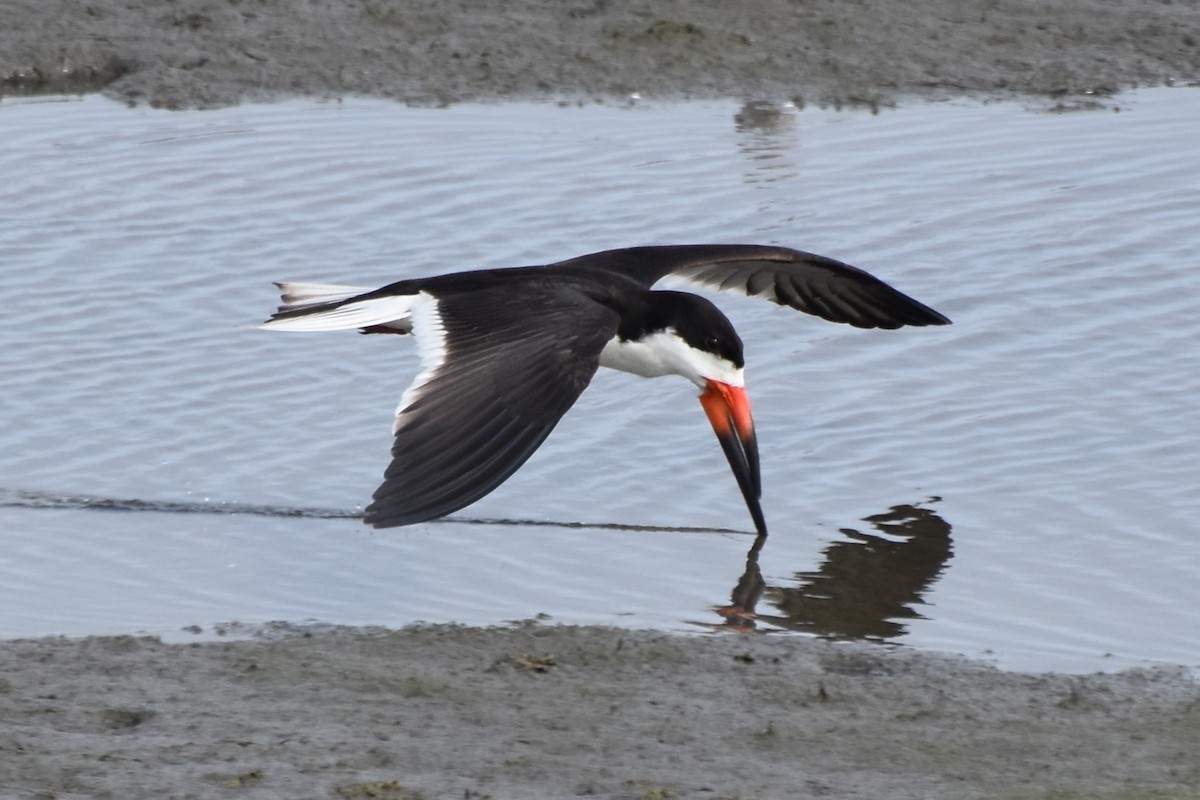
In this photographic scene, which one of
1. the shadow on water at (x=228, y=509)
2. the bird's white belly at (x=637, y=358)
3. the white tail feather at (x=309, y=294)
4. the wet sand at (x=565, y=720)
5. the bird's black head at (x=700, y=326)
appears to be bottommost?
the wet sand at (x=565, y=720)

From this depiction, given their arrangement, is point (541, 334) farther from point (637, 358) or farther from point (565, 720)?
point (565, 720)

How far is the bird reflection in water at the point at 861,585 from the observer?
19.3 feet

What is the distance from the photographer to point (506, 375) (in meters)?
5.38

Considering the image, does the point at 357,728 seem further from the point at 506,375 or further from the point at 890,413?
the point at 890,413

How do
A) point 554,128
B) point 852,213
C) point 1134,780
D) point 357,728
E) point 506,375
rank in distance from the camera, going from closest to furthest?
point 1134,780
point 357,728
point 506,375
point 852,213
point 554,128

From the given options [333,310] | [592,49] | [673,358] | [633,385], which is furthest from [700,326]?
[592,49]

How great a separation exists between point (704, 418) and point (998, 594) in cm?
209

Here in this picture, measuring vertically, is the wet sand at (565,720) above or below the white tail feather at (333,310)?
below

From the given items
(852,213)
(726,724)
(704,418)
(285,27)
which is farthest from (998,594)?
(285,27)

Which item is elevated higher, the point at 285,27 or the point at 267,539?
the point at 285,27

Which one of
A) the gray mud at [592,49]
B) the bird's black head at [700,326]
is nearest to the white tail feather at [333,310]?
the bird's black head at [700,326]

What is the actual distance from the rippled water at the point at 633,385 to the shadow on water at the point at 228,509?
21mm

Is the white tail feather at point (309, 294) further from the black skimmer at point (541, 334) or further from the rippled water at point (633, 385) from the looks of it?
the rippled water at point (633, 385)

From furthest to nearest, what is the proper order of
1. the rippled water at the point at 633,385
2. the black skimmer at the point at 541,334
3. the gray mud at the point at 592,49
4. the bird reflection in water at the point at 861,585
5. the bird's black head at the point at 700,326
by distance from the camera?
the gray mud at the point at 592,49 → the bird's black head at the point at 700,326 → the rippled water at the point at 633,385 → the bird reflection in water at the point at 861,585 → the black skimmer at the point at 541,334
